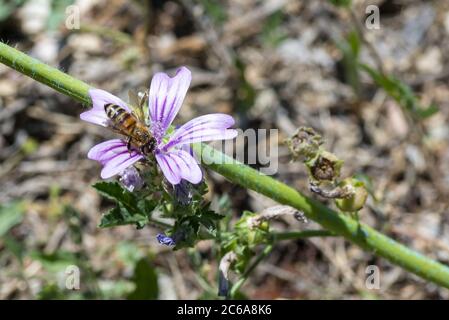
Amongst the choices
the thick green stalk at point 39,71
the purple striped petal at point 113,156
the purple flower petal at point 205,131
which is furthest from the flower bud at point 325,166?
the thick green stalk at point 39,71

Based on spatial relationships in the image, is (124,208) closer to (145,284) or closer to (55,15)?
(145,284)

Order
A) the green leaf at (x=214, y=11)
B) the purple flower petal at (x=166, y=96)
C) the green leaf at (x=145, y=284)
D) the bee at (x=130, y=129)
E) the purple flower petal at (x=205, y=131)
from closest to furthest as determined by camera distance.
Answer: the purple flower petal at (x=205, y=131)
the bee at (x=130, y=129)
the purple flower petal at (x=166, y=96)
the green leaf at (x=145, y=284)
the green leaf at (x=214, y=11)

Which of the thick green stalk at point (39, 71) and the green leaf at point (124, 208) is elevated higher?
the thick green stalk at point (39, 71)

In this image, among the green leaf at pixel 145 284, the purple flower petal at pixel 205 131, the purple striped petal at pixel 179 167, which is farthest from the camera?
the green leaf at pixel 145 284

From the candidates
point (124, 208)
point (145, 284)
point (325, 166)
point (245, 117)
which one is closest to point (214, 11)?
→ point (245, 117)

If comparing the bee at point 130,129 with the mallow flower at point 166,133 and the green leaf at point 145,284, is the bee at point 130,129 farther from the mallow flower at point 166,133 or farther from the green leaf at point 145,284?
the green leaf at point 145,284

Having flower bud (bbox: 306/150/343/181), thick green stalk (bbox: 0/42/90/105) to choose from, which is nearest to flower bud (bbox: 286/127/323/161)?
flower bud (bbox: 306/150/343/181)

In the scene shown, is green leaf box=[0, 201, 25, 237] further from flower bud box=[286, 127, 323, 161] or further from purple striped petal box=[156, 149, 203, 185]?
flower bud box=[286, 127, 323, 161]
